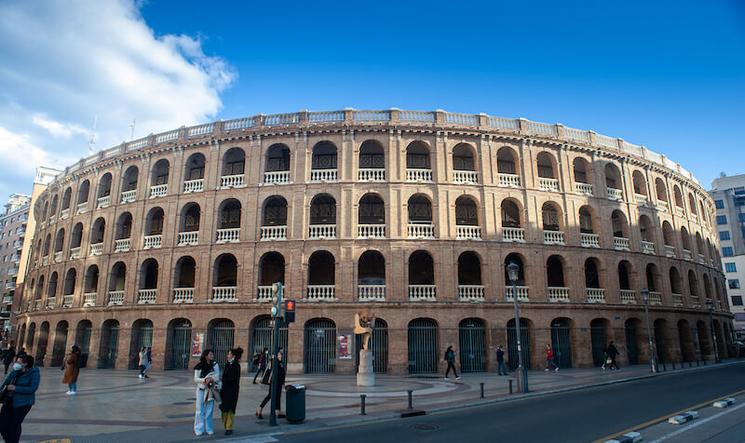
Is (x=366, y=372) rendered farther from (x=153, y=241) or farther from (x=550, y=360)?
(x=153, y=241)

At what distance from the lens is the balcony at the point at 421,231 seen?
2772 centimetres

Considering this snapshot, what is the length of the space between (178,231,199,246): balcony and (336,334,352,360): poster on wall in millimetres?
11884

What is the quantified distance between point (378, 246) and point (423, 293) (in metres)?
4.03

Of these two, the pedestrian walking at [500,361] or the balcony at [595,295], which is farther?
the balcony at [595,295]

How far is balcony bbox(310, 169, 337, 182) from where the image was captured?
94.6ft

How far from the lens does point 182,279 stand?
32000 millimetres

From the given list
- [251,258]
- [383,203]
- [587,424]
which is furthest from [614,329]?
[251,258]

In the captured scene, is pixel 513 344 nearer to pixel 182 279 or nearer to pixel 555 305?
pixel 555 305

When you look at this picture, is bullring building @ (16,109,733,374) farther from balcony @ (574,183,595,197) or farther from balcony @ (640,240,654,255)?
balcony @ (574,183,595,197)

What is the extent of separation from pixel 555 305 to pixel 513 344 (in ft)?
12.1

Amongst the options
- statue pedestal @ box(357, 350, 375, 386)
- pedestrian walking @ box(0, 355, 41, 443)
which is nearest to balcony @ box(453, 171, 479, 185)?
statue pedestal @ box(357, 350, 375, 386)

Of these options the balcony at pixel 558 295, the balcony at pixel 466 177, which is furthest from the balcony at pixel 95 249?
the balcony at pixel 558 295

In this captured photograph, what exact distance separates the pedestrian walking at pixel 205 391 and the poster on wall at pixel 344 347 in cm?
1587

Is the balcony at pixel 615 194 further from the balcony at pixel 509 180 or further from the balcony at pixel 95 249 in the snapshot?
the balcony at pixel 95 249
